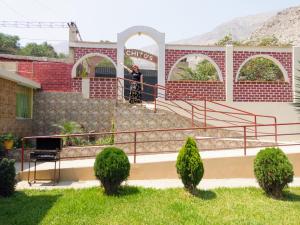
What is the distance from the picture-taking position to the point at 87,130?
13.8m

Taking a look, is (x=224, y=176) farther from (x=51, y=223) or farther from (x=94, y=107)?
(x=94, y=107)

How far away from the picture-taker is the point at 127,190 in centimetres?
747

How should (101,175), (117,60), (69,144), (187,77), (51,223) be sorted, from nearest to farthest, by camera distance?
(51,223) → (101,175) → (69,144) → (117,60) → (187,77)

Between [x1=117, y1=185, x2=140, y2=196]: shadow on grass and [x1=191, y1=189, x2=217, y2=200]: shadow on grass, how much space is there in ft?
4.05

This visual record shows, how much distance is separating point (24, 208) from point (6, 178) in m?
1.07

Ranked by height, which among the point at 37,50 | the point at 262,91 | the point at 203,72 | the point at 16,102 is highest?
the point at 37,50

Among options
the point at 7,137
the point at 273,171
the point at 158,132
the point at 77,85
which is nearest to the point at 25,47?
the point at 77,85

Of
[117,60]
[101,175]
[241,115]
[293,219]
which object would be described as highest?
[117,60]

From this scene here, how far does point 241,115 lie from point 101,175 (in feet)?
27.1

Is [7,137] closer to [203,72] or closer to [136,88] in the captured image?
[136,88]

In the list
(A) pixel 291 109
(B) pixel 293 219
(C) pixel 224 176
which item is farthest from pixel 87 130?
(B) pixel 293 219

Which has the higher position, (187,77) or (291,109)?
(187,77)

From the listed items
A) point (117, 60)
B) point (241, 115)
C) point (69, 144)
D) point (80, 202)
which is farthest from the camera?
point (117, 60)

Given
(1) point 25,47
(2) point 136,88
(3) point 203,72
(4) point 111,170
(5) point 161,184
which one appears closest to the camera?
(4) point 111,170
